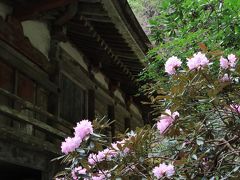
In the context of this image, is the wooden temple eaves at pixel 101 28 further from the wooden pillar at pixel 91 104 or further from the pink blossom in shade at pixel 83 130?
the pink blossom in shade at pixel 83 130

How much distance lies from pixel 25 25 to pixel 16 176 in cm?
233

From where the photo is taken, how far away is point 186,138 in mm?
2346

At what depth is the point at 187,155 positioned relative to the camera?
7.34 ft

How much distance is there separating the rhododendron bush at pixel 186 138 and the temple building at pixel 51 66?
6.76ft

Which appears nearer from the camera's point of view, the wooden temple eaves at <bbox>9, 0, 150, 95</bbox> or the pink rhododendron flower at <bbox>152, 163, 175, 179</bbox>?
the pink rhododendron flower at <bbox>152, 163, 175, 179</bbox>

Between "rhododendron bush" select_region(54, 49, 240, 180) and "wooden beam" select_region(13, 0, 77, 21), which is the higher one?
"wooden beam" select_region(13, 0, 77, 21)

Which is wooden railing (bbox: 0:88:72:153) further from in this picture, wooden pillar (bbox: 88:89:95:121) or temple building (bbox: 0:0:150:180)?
wooden pillar (bbox: 88:89:95:121)

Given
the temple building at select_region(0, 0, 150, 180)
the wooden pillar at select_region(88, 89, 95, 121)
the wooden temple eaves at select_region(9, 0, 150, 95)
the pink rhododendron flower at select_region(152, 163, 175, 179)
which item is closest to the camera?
the pink rhododendron flower at select_region(152, 163, 175, 179)

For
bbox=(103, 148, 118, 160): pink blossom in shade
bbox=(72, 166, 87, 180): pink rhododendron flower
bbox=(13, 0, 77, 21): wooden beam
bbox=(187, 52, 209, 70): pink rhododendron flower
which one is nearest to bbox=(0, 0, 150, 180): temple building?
bbox=(13, 0, 77, 21): wooden beam

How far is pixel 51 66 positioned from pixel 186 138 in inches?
180

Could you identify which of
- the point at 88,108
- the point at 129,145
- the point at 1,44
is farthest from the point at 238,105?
the point at 88,108

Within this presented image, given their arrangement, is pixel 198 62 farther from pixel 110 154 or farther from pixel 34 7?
pixel 34 7

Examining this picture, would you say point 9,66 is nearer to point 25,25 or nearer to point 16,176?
point 25,25

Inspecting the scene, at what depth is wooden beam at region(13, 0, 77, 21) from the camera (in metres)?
5.36
